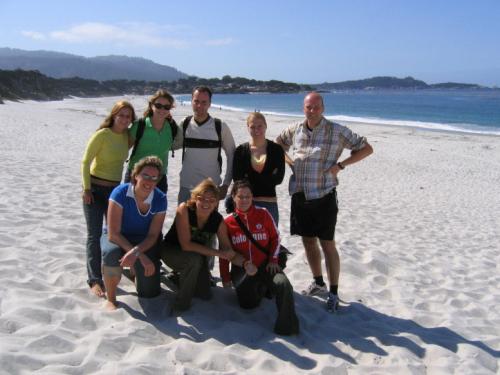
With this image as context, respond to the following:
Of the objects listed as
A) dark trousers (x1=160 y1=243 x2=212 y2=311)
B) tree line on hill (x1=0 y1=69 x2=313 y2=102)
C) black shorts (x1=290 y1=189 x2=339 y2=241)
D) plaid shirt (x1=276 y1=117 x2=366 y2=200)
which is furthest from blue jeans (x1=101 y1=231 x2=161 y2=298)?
tree line on hill (x1=0 y1=69 x2=313 y2=102)

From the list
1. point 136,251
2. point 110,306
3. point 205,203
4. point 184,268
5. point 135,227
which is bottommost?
point 110,306

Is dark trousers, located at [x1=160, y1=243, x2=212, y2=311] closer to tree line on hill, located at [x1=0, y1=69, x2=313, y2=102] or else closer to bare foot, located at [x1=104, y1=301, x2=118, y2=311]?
bare foot, located at [x1=104, y1=301, x2=118, y2=311]

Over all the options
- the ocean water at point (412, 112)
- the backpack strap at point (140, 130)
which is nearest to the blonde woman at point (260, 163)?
the backpack strap at point (140, 130)

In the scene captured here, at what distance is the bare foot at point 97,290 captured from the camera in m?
3.81

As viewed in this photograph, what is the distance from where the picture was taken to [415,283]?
498 centimetres

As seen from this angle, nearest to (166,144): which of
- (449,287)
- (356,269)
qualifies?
(356,269)

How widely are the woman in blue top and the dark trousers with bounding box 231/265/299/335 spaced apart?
28.8 inches

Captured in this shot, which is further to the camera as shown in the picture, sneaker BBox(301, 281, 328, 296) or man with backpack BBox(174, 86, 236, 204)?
sneaker BBox(301, 281, 328, 296)

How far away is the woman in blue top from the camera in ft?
11.8

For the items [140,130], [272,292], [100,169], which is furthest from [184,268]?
[140,130]

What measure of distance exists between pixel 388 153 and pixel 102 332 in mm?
16134

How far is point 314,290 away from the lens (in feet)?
14.3

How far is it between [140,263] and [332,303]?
1703 mm

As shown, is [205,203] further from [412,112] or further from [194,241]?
[412,112]
